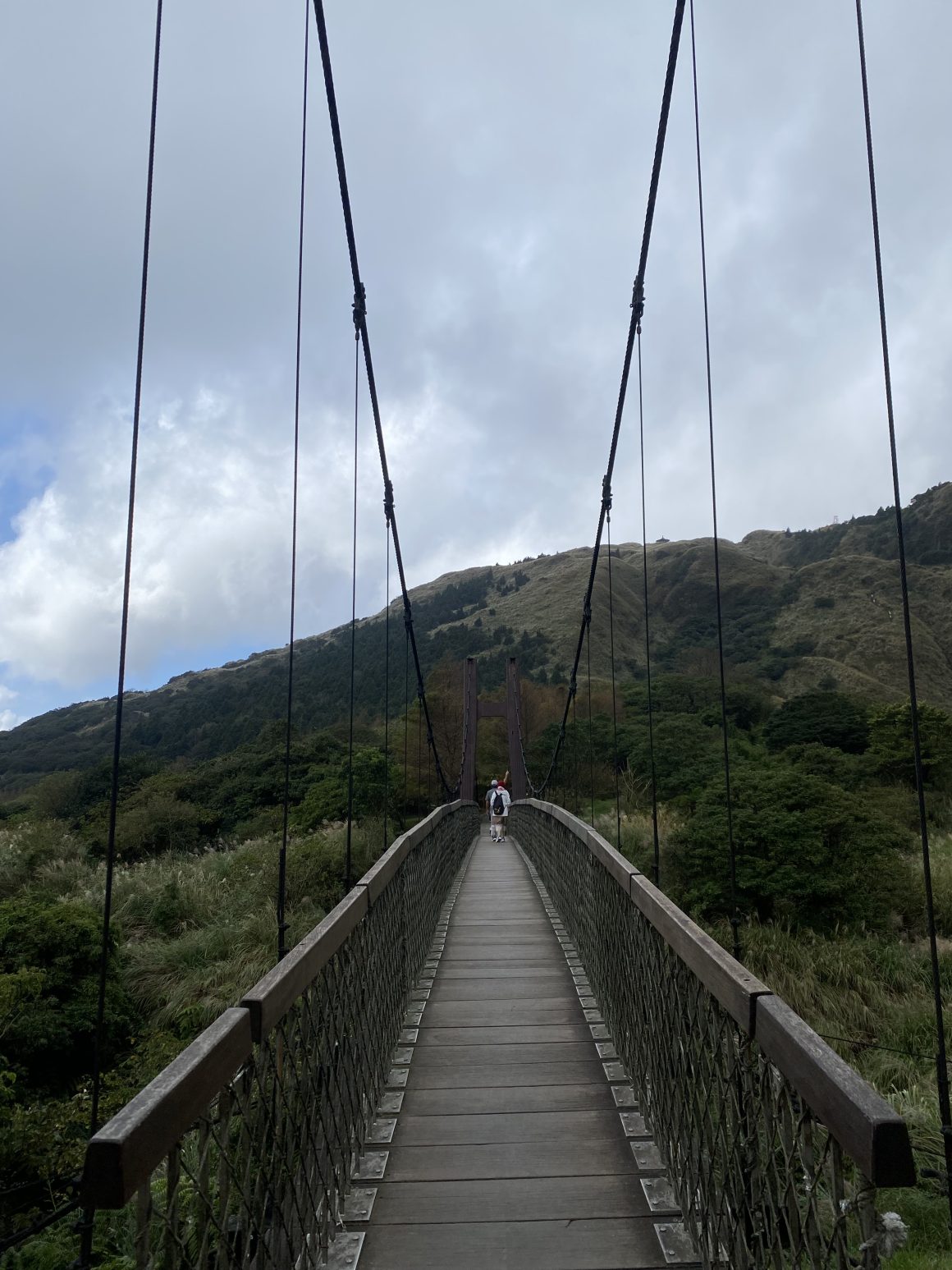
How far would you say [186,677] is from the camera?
187 ft

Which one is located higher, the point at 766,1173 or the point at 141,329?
the point at 141,329

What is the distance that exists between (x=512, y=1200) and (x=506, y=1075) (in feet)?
2.71

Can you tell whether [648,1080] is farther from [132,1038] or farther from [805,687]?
[805,687]

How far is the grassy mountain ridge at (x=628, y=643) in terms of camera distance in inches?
1340

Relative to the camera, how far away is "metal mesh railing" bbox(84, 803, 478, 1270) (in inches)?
43.8

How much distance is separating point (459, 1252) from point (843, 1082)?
118cm

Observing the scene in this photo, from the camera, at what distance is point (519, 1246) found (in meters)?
1.88

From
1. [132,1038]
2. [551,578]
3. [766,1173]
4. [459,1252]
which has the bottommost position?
[132,1038]

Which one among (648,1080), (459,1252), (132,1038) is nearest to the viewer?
(459,1252)

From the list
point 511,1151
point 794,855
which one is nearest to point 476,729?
point 794,855

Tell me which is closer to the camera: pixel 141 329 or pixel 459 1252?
pixel 459 1252

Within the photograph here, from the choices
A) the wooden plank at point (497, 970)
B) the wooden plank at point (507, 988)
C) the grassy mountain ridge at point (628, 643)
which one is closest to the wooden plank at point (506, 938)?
the wooden plank at point (497, 970)

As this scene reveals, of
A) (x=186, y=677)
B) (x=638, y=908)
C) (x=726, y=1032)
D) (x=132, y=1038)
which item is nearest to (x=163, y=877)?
(x=132, y=1038)

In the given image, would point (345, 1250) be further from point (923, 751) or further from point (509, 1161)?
point (923, 751)
